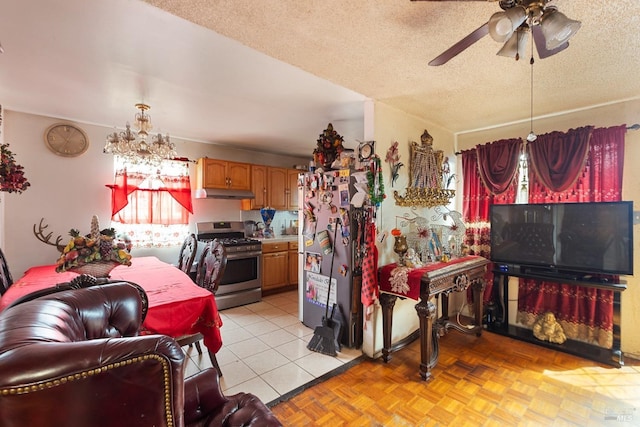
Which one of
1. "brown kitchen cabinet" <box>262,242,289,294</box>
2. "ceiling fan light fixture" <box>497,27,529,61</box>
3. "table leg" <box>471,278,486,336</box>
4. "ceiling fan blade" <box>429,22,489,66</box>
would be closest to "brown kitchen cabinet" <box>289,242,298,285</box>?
"brown kitchen cabinet" <box>262,242,289,294</box>

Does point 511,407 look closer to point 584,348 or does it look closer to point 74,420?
point 584,348

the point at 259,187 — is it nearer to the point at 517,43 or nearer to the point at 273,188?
the point at 273,188

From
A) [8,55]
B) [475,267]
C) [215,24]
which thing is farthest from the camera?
[475,267]

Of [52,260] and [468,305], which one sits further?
[468,305]

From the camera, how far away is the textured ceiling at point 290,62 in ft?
4.68

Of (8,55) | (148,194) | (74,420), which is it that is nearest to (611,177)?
(74,420)

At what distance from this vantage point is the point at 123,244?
1.80 m

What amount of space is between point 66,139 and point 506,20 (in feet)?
14.0

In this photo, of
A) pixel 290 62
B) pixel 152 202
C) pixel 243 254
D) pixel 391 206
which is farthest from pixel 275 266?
pixel 290 62

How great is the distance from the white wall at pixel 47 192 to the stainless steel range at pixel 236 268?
88 centimetres

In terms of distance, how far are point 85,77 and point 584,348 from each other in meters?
4.93

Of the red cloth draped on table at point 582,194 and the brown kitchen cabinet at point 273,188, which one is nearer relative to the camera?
the red cloth draped on table at point 582,194

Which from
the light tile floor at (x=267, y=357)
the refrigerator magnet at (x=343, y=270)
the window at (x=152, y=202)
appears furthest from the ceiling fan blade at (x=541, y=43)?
the window at (x=152, y=202)

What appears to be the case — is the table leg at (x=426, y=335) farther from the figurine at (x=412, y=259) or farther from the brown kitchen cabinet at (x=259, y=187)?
the brown kitchen cabinet at (x=259, y=187)
